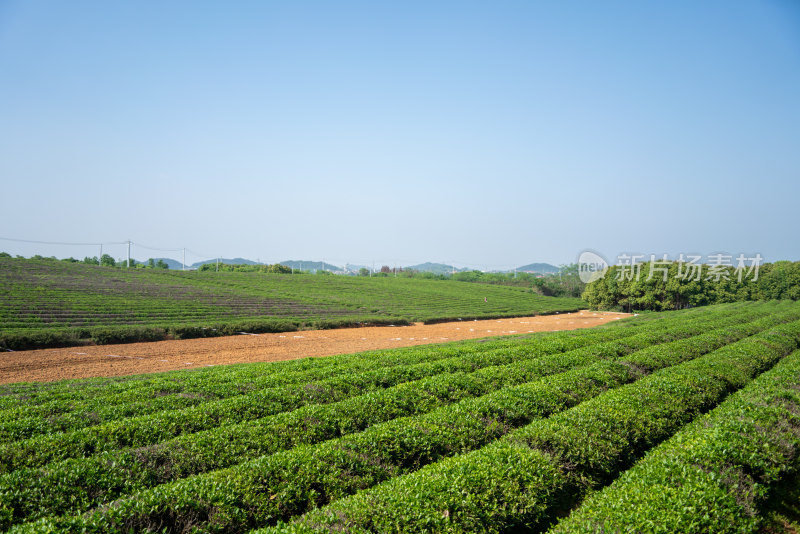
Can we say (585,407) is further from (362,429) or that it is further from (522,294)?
(522,294)

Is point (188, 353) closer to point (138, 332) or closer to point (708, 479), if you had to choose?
point (138, 332)

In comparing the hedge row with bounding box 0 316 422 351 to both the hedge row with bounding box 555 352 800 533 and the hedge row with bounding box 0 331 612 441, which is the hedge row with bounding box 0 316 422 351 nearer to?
the hedge row with bounding box 0 331 612 441

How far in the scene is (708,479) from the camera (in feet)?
19.4

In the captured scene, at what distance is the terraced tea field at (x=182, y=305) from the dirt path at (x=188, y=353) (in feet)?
5.05

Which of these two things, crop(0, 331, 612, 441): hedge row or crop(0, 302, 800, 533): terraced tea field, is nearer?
crop(0, 302, 800, 533): terraced tea field

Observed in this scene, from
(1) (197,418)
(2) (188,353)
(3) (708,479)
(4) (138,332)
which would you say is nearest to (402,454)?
(1) (197,418)

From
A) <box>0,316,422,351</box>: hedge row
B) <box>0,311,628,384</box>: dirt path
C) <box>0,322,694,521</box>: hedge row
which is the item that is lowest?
<box>0,311,628,384</box>: dirt path

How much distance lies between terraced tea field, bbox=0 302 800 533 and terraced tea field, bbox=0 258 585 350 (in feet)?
55.2

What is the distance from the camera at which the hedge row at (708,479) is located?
16.7ft

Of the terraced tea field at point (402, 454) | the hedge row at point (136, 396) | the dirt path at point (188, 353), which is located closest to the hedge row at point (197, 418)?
the terraced tea field at point (402, 454)

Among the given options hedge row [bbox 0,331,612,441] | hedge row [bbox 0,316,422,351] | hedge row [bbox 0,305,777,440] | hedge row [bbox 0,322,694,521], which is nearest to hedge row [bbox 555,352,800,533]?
hedge row [bbox 0,322,694,521]

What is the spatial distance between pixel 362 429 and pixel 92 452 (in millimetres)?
4433

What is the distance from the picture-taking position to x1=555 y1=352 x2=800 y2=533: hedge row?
16.7ft

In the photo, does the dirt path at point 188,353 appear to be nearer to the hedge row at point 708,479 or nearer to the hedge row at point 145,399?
the hedge row at point 145,399
